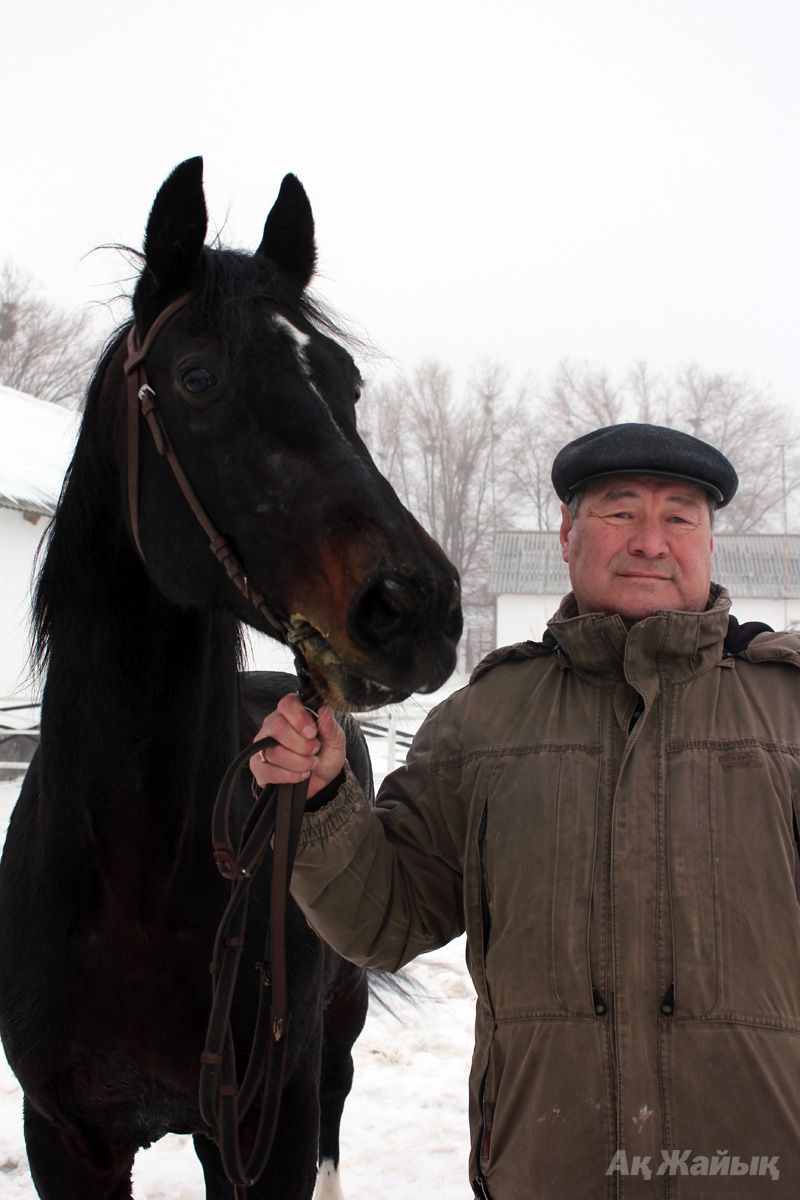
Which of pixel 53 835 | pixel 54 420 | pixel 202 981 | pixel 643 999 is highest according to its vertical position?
pixel 54 420

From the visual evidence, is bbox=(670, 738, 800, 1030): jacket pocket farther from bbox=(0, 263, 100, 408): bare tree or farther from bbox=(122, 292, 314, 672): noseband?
bbox=(0, 263, 100, 408): bare tree

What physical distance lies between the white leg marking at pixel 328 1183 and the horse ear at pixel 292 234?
317 centimetres

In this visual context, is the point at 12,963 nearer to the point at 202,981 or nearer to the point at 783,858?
the point at 202,981

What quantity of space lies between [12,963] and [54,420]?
2227 cm

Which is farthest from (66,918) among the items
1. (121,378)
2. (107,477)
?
(121,378)

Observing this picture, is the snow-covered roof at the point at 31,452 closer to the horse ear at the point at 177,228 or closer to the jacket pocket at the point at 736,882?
the horse ear at the point at 177,228

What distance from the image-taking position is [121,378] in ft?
7.50

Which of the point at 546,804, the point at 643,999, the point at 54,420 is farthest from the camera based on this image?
the point at 54,420

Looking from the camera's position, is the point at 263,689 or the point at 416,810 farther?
the point at 263,689

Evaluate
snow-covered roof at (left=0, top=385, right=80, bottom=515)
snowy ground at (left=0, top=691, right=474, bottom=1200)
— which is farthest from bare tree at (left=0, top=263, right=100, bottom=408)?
snowy ground at (left=0, top=691, right=474, bottom=1200)

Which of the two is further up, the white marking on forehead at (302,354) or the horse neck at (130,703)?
the white marking on forehead at (302,354)

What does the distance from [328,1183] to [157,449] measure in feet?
9.74

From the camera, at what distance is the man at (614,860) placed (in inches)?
63.8

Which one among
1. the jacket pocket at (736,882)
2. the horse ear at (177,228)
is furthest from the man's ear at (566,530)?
the horse ear at (177,228)
